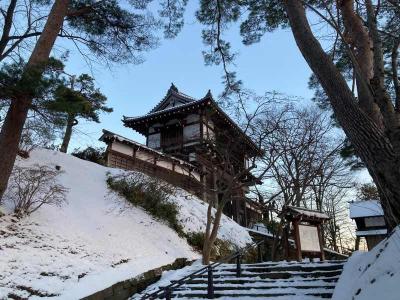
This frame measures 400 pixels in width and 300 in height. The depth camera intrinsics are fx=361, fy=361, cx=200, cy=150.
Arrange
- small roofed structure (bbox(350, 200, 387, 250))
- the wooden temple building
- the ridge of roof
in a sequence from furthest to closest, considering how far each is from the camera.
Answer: the ridge of roof, the wooden temple building, small roofed structure (bbox(350, 200, 387, 250))

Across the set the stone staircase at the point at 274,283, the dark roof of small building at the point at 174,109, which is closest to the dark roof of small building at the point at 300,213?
the stone staircase at the point at 274,283

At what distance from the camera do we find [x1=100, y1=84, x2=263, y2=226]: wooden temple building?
1762 cm

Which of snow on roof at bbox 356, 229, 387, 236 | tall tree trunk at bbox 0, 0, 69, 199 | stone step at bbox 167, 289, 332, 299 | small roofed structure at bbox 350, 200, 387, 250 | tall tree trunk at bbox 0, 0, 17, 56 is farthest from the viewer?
small roofed structure at bbox 350, 200, 387, 250

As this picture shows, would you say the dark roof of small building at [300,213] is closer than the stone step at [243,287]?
No

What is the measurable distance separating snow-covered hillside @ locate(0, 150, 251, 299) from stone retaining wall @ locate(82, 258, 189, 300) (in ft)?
0.47

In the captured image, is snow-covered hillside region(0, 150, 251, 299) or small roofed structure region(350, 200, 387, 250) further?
small roofed structure region(350, 200, 387, 250)

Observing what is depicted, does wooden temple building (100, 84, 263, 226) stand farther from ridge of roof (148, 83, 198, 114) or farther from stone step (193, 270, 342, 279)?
stone step (193, 270, 342, 279)

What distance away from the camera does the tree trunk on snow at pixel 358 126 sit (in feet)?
13.3

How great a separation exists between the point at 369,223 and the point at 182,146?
36.5 feet

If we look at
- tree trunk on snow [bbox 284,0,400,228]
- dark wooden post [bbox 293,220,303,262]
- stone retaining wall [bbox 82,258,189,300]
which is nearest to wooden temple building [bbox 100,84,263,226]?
dark wooden post [bbox 293,220,303,262]

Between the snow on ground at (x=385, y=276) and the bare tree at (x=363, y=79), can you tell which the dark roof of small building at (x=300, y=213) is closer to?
the bare tree at (x=363, y=79)

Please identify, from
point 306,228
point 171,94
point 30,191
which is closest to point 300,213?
point 306,228

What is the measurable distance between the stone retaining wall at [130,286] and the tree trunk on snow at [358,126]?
5.19 meters

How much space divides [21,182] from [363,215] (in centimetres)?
1336
